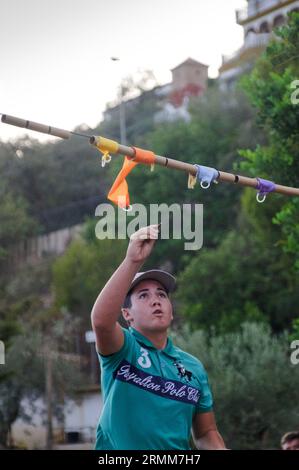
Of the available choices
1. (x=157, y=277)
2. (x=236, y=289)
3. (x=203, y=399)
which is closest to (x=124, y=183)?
(x=157, y=277)

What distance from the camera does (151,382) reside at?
5012mm

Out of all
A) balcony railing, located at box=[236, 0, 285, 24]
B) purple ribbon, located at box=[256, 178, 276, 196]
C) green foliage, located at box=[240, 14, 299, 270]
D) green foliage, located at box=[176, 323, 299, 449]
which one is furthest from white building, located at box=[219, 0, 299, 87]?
purple ribbon, located at box=[256, 178, 276, 196]

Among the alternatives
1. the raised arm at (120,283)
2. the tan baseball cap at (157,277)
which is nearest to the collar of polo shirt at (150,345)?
the tan baseball cap at (157,277)

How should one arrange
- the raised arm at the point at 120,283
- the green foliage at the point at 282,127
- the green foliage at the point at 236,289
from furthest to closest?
the green foliage at the point at 236,289, the green foliage at the point at 282,127, the raised arm at the point at 120,283

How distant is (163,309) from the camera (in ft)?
17.3

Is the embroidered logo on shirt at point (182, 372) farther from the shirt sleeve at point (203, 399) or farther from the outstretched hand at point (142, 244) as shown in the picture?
the outstretched hand at point (142, 244)

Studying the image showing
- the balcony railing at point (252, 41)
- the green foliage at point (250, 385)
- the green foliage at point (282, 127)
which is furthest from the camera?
the balcony railing at point (252, 41)

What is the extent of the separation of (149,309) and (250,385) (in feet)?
75.9

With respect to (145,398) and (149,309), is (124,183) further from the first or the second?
(145,398)

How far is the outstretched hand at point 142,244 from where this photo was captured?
4824mm

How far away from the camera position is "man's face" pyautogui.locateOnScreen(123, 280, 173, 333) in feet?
17.2
